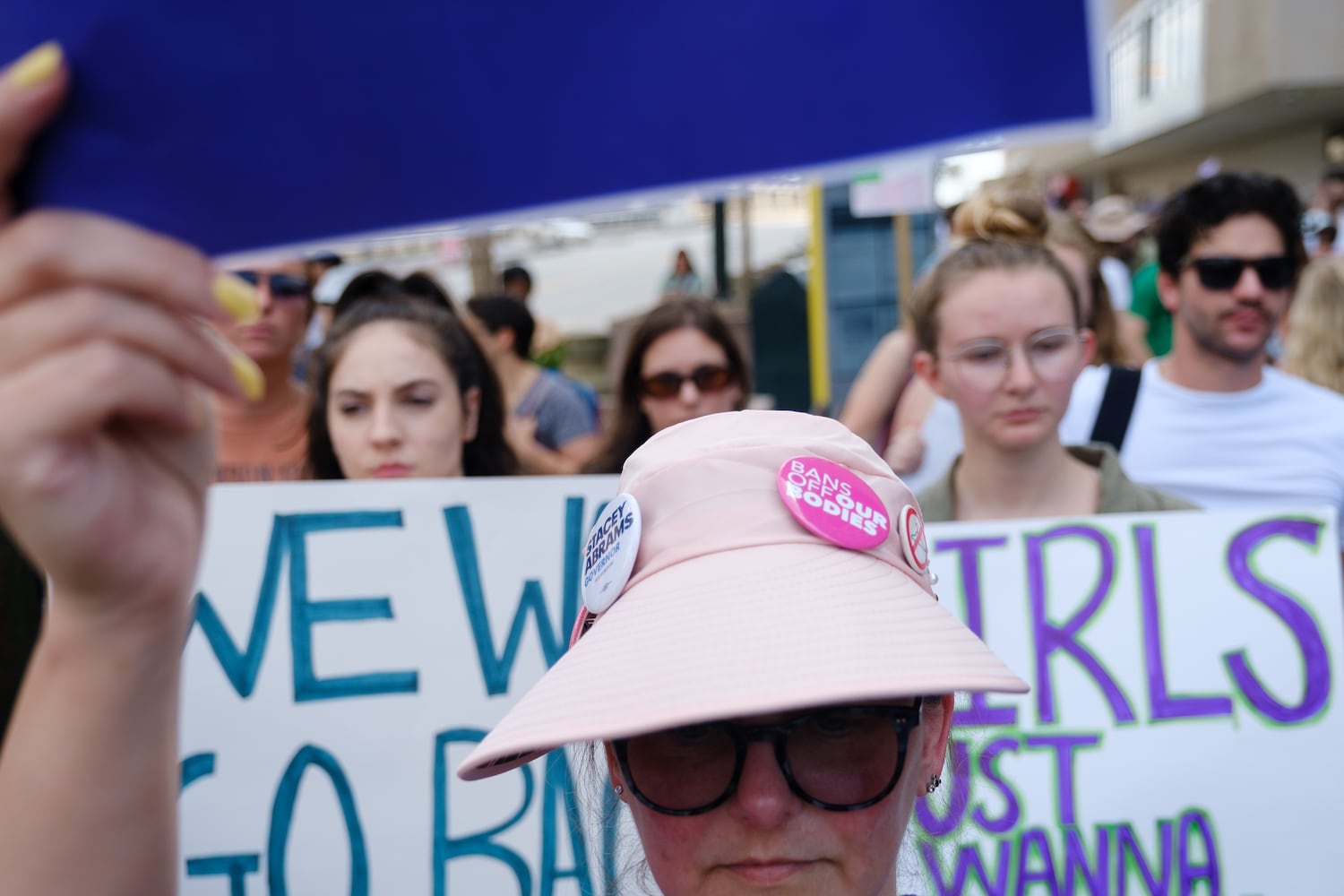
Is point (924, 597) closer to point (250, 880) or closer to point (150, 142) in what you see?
point (150, 142)

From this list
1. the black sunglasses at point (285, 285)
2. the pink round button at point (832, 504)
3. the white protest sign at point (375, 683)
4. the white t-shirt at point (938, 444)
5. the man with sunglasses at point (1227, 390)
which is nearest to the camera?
the pink round button at point (832, 504)

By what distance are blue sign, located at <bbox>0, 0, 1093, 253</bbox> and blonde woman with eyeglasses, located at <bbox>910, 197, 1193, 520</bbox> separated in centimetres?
202

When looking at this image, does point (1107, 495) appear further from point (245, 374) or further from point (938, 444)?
point (245, 374)

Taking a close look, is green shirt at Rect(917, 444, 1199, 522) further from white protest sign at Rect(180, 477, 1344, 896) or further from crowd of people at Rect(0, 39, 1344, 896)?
white protest sign at Rect(180, 477, 1344, 896)

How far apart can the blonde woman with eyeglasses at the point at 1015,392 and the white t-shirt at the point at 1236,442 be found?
36cm

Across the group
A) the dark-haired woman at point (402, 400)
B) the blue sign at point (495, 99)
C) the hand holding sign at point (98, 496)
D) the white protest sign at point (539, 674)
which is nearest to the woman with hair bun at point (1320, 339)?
the white protest sign at point (539, 674)

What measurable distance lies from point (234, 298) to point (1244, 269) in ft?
10.5

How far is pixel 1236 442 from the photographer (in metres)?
3.11

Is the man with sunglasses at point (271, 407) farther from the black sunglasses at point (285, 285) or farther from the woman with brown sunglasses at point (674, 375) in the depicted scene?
the woman with brown sunglasses at point (674, 375)

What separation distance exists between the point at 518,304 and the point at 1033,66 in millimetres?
5166

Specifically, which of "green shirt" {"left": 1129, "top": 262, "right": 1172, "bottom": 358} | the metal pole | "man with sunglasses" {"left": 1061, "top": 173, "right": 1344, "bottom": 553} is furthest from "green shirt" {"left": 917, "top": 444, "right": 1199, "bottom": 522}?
the metal pole

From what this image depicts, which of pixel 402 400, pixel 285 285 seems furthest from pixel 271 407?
pixel 402 400

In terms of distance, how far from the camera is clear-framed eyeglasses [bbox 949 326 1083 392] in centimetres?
266

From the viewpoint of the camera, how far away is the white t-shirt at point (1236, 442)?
9.76 ft
